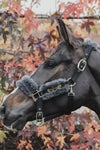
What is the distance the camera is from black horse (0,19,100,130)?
207cm

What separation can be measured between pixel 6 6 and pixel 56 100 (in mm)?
1765

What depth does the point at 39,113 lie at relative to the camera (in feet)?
7.02

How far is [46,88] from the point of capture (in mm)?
2088

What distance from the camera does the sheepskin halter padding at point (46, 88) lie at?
2.08m

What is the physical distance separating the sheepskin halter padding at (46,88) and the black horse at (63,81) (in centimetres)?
3

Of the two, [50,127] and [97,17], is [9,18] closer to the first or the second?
[97,17]

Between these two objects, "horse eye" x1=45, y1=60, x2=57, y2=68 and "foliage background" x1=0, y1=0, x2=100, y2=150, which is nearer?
"horse eye" x1=45, y1=60, x2=57, y2=68

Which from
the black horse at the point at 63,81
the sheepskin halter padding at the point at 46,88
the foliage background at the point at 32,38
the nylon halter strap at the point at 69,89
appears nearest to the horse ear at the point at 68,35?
the black horse at the point at 63,81

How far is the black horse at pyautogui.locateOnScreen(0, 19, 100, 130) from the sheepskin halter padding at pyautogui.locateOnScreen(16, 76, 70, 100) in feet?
0.09

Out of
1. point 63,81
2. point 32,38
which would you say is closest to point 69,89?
point 63,81

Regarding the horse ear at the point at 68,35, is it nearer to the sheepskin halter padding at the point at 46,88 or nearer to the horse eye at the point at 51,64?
the horse eye at the point at 51,64

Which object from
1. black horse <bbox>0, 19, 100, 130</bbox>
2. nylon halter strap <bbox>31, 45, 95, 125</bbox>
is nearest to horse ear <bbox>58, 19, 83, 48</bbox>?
black horse <bbox>0, 19, 100, 130</bbox>

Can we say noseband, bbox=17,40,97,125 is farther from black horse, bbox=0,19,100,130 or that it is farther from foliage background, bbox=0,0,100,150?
foliage background, bbox=0,0,100,150

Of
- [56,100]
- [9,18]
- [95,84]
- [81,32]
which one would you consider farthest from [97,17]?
[56,100]
